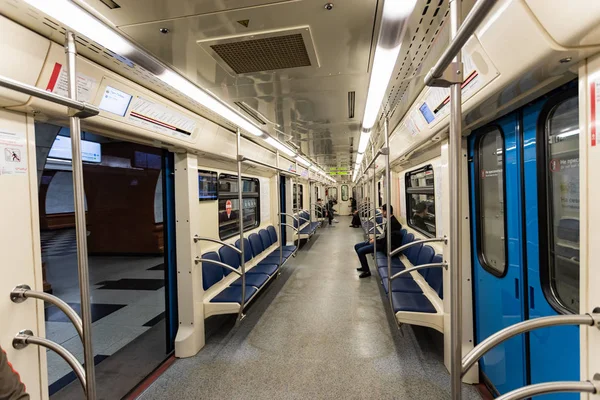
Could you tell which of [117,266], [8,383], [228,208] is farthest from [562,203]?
[117,266]

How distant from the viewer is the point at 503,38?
123 cm

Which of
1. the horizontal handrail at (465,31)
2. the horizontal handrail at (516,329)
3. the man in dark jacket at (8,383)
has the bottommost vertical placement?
the man in dark jacket at (8,383)

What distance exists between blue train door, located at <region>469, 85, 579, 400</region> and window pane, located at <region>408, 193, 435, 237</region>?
4.63ft

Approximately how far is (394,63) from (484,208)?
1422 mm

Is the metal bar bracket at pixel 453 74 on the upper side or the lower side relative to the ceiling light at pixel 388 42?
lower

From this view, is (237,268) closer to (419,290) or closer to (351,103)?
(419,290)

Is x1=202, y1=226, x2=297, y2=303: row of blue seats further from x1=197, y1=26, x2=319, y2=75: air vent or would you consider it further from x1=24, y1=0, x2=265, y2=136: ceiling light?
x1=197, y1=26, x2=319, y2=75: air vent

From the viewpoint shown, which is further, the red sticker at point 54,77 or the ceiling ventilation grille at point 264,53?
the ceiling ventilation grille at point 264,53

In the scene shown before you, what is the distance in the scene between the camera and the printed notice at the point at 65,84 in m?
1.48

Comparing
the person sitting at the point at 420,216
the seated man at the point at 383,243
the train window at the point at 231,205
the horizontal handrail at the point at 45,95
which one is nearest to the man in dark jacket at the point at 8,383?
the horizontal handrail at the point at 45,95

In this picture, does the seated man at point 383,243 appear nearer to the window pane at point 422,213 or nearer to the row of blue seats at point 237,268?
the window pane at point 422,213

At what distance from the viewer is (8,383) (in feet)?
3.57

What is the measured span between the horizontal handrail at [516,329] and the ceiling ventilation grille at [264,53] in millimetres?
1677

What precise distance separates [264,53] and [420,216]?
139 inches
